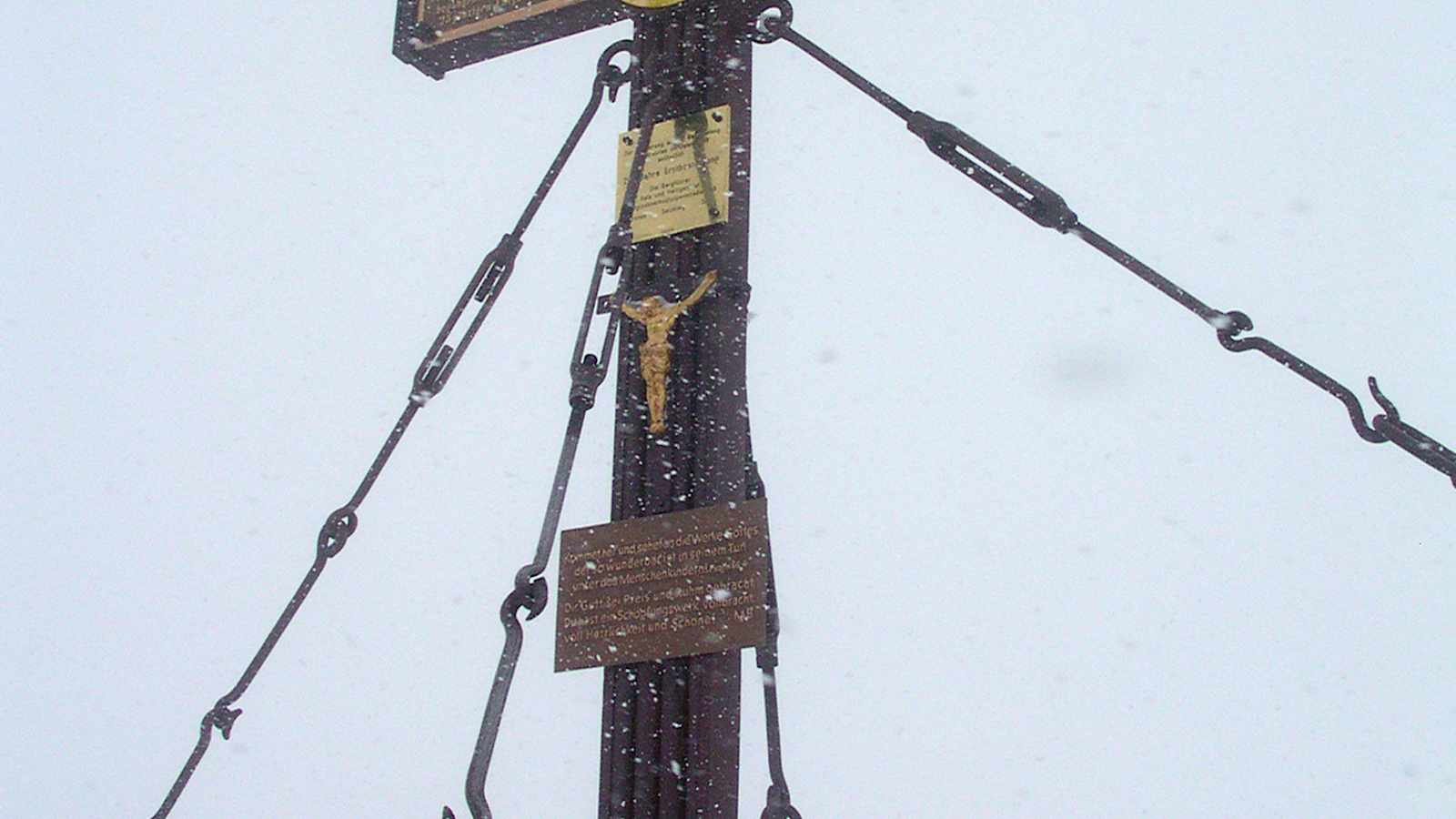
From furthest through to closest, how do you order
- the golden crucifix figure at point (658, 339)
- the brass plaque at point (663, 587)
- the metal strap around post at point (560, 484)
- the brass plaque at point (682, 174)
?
the brass plaque at point (682, 174)
the golden crucifix figure at point (658, 339)
the brass plaque at point (663, 587)
the metal strap around post at point (560, 484)

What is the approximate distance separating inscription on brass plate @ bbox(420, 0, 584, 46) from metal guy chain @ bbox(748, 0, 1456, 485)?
712 mm

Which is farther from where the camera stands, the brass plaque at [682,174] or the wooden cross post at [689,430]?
the brass plaque at [682,174]

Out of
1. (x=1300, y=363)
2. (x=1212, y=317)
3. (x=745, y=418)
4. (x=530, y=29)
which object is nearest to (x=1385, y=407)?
(x=1300, y=363)

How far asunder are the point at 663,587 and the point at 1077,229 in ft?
3.78

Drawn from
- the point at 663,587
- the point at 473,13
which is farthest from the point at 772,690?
the point at 473,13

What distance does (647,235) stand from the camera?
3330 millimetres

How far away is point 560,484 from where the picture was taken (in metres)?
2.78

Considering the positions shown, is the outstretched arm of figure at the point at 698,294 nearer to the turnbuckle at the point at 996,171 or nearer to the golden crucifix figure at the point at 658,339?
the golden crucifix figure at the point at 658,339

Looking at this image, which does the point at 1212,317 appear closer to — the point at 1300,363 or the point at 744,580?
the point at 1300,363

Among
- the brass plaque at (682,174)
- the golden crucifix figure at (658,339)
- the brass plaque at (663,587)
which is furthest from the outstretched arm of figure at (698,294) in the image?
the brass plaque at (663,587)

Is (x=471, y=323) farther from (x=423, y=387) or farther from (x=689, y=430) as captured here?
(x=689, y=430)

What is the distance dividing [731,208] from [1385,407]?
143 centimetres

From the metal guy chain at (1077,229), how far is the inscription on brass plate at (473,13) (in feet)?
A: 2.34

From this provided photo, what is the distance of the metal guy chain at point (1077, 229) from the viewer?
2.74m
